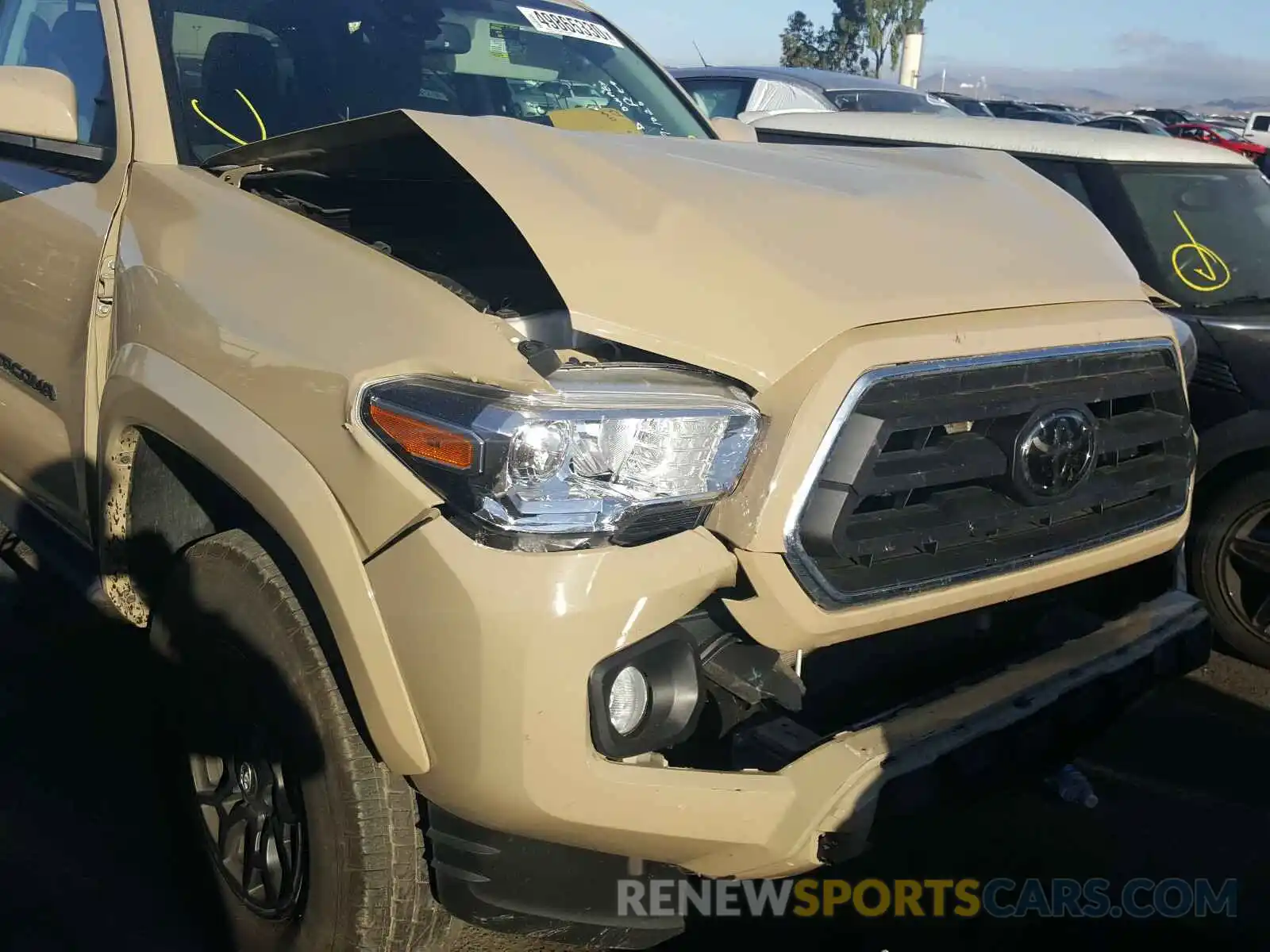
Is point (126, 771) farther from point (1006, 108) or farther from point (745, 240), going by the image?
point (1006, 108)

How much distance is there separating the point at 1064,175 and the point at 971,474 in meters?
2.80

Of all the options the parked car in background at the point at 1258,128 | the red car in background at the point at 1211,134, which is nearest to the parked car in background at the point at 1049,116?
the red car in background at the point at 1211,134

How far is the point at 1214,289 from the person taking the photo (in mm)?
4102

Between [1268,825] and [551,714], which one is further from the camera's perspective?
[1268,825]

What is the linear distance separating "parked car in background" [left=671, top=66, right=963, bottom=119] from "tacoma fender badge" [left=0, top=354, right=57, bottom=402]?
264 inches

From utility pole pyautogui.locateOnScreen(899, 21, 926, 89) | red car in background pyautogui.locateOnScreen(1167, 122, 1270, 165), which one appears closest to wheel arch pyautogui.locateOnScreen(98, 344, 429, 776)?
red car in background pyautogui.locateOnScreen(1167, 122, 1270, 165)

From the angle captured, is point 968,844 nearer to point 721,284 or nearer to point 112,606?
point 721,284

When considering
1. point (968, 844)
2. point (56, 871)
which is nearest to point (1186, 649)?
point (968, 844)

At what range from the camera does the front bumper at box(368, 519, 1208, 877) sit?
169 cm

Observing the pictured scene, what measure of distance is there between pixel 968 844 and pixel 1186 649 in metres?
0.82

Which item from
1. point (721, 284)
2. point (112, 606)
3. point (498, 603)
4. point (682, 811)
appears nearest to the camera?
point (498, 603)

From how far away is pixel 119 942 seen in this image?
2.53m

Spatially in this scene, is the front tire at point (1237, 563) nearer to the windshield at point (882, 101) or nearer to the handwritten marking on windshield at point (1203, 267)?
the handwritten marking on windshield at point (1203, 267)

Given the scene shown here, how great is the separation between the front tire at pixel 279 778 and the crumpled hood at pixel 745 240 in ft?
2.59
